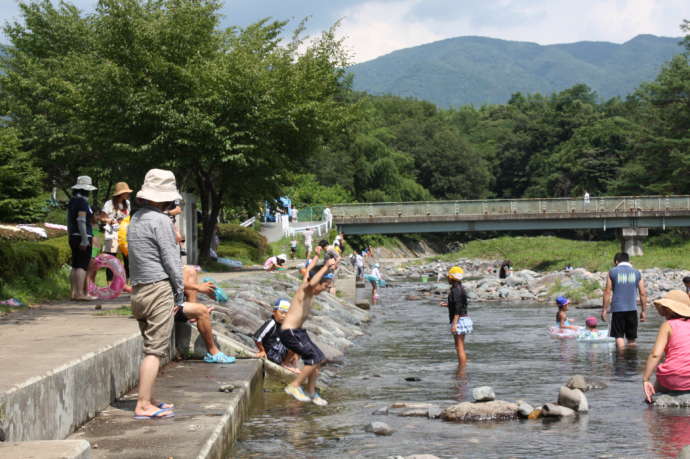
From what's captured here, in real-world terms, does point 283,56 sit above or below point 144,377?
above

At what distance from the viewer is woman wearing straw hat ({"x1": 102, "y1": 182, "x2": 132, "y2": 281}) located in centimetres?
1260

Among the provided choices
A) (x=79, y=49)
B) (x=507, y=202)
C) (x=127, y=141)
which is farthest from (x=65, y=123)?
(x=507, y=202)

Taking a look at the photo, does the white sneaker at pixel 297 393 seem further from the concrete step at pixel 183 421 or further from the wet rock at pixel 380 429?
the wet rock at pixel 380 429

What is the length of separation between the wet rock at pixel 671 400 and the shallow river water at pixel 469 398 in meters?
0.10

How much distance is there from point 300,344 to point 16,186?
2539 centimetres

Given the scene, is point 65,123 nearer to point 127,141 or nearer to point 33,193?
point 33,193

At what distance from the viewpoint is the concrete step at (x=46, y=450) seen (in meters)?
4.71

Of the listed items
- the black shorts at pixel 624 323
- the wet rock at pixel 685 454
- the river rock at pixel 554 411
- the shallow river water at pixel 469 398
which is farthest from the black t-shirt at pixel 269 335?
the wet rock at pixel 685 454

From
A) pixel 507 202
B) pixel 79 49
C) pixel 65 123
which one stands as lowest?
pixel 507 202

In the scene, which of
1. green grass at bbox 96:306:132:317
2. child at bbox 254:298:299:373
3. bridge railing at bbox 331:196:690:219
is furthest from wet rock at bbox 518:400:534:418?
bridge railing at bbox 331:196:690:219

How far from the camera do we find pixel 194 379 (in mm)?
9453

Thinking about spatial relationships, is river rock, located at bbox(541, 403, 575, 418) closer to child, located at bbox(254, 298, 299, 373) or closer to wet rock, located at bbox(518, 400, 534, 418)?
wet rock, located at bbox(518, 400, 534, 418)

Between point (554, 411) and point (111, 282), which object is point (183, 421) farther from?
point (111, 282)

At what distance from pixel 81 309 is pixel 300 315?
4555 millimetres
